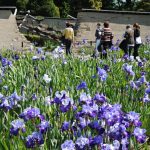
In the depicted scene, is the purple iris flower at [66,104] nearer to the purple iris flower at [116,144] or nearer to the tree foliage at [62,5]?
the purple iris flower at [116,144]

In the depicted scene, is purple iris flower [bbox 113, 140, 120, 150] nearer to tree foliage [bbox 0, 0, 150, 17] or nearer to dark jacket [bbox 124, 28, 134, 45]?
dark jacket [bbox 124, 28, 134, 45]

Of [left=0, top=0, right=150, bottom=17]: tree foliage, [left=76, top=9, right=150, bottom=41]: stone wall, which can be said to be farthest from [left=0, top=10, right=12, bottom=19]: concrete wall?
[left=0, top=0, right=150, bottom=17]: tree foliage

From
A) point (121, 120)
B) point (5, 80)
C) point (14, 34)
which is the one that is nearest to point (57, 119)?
point (121, 120)

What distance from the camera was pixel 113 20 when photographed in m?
14.6

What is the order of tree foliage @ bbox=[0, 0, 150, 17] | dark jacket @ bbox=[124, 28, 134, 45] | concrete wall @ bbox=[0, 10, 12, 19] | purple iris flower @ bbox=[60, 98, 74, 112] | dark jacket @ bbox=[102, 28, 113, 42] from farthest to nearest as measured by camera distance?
tree foliage @ bbox=[0, 0, 150, 17]
concrete wall @ bbox=[0, 10, 12, 19]
dark jacket @ bbox=[102, 28, 113, 42]
dark jacket @ bbox=[124, 28, 134, 45]
purple iris flower @ bbox=[60, 98, 74, 112]

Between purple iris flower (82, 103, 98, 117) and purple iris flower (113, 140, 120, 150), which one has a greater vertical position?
purple iris flower (82, 103, 98, 117)

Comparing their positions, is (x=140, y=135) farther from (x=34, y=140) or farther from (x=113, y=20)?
(x=113, y=20)

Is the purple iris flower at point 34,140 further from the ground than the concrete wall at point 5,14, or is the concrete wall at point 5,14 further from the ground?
the purple iris flower at point 34,140

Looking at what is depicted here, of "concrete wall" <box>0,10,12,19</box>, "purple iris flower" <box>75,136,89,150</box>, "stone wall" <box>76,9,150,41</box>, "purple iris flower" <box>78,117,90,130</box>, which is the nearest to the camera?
"purple iris flower" <box>75,136,89,150</box>

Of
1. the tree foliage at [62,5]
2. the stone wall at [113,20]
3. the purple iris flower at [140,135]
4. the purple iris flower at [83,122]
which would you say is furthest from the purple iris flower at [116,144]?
the tree foliage at [62,5]

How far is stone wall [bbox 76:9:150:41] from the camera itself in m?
14.4

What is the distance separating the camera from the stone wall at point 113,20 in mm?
14406

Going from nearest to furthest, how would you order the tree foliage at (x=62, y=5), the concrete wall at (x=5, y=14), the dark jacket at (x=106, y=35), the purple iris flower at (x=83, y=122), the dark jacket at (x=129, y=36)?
the purple iris flower at (x=83, y=122)
the dark jacket at (x=129, y=36)
the dark jacket at (x=106, y=35)
the concrete wall at (x=5, y=14)
the tree foliage at (x=62, y=5)

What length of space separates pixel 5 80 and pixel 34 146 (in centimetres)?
254
